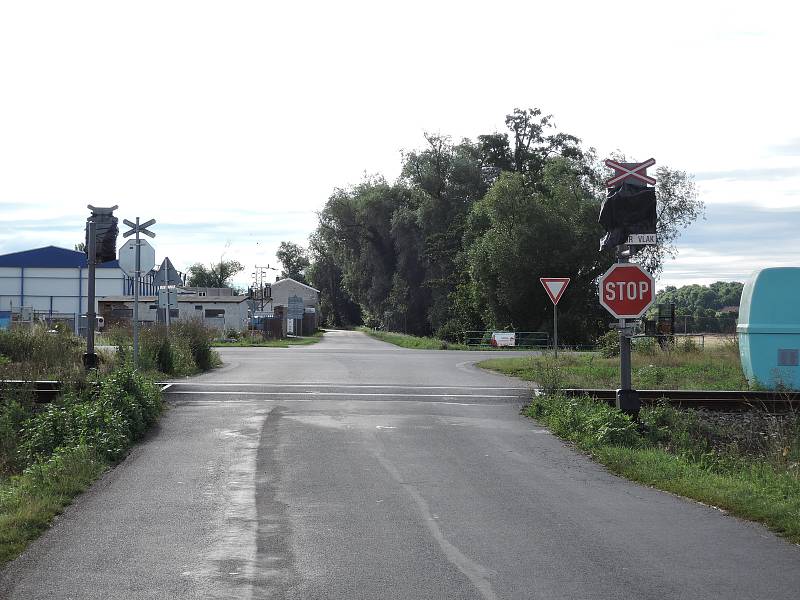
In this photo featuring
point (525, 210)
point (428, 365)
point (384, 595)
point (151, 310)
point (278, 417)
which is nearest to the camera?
point (384, 595)

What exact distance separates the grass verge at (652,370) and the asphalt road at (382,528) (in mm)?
6751

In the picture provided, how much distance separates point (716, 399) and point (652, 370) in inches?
320

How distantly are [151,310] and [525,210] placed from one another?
32920 millimetres

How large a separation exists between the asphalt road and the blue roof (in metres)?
79.6

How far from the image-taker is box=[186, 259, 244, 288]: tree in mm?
154625

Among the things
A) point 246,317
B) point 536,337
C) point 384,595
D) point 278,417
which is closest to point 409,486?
point 384,595

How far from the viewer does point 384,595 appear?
5.99 m

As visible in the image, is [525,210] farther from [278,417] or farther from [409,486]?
[409,486]

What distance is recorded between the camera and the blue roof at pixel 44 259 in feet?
288

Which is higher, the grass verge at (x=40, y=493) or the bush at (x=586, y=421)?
the bush at (x=586, y=421)

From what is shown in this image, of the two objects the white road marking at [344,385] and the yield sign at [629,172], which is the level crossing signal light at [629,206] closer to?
the yield sign at [629,172]

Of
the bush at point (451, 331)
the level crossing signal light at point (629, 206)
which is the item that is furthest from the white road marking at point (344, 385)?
the bush at point (451, 331)

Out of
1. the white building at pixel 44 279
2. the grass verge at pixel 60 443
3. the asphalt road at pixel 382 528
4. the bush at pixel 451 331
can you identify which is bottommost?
the asphalt road at pixel 382 528

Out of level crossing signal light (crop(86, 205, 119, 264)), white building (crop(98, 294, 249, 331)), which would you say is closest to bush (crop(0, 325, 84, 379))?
level crossing signal light (crop(86, 205, 119, 264))
